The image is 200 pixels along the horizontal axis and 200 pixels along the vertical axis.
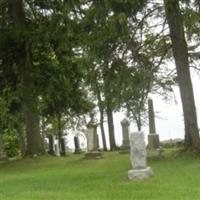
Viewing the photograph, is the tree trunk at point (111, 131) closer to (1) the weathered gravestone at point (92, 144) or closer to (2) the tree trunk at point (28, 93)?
(2) the tree trunk at point (28, 93)

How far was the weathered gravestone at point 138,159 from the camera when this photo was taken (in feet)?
51.7

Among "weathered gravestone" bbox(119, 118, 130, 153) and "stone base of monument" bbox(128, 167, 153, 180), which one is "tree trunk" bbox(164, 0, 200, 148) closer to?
"weathered gravestone" bbox(119, 118, 130, 153)

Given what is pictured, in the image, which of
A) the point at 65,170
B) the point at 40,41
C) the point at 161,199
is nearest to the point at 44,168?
the point at 65,170

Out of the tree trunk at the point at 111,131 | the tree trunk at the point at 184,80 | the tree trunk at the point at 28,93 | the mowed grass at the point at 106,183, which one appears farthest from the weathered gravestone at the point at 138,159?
the tree trunk at the point at 111,131

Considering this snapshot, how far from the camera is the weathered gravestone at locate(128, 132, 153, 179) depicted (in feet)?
51.7

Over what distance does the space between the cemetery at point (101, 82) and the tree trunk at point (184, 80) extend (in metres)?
0.04

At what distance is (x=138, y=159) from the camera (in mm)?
16062

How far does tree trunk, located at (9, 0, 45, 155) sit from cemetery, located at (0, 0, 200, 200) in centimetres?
5

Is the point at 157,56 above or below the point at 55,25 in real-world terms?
below

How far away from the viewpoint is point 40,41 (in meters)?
26.9

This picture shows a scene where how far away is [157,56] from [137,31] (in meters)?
1.34

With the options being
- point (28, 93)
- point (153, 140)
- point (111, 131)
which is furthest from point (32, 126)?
point (111, 131)

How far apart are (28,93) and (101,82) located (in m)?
4.64

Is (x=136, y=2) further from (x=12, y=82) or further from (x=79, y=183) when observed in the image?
(x=12, y=82)
